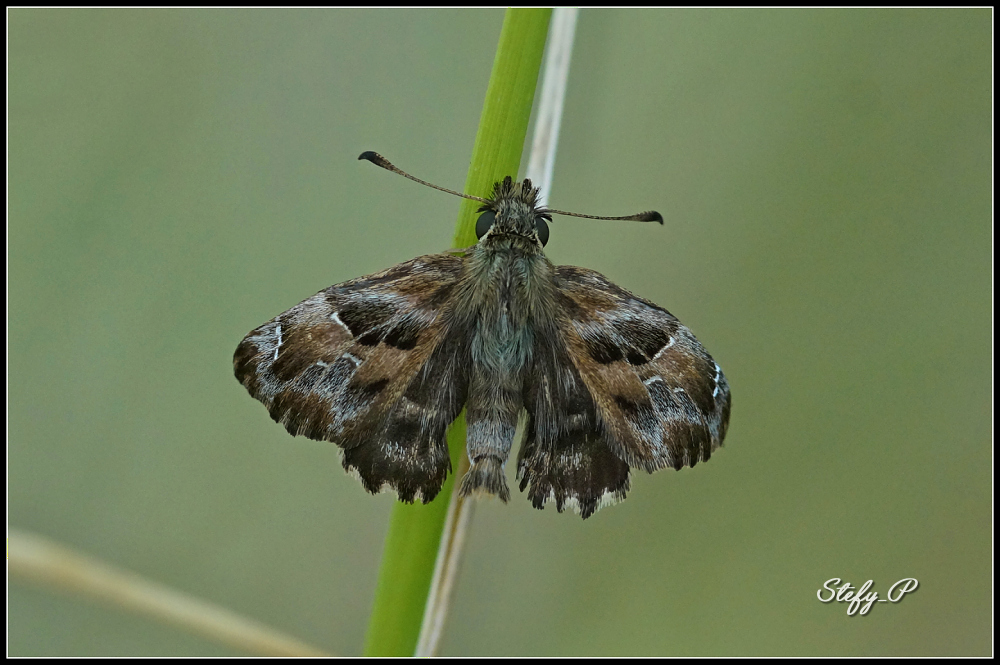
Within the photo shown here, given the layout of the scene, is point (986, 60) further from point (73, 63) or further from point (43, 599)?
point (43, 599)

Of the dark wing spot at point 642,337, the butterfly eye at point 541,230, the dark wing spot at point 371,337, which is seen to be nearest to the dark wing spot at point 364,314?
the dark wing spot at point 371,337

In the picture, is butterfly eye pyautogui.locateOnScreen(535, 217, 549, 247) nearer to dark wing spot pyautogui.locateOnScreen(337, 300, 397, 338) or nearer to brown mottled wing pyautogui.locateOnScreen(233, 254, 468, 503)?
brown mottled wing pyautogui.locateOnScreen(233, 254, 468, 503)

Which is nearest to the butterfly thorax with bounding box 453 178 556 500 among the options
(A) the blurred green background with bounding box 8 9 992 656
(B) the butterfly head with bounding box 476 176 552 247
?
(B) the butterfly head with bounding box 476 176 552 247

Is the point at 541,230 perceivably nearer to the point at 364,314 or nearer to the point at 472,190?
the point at 472,190

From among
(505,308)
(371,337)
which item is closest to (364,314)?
(371,337)

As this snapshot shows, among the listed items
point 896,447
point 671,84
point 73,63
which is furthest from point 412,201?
point 896,447
